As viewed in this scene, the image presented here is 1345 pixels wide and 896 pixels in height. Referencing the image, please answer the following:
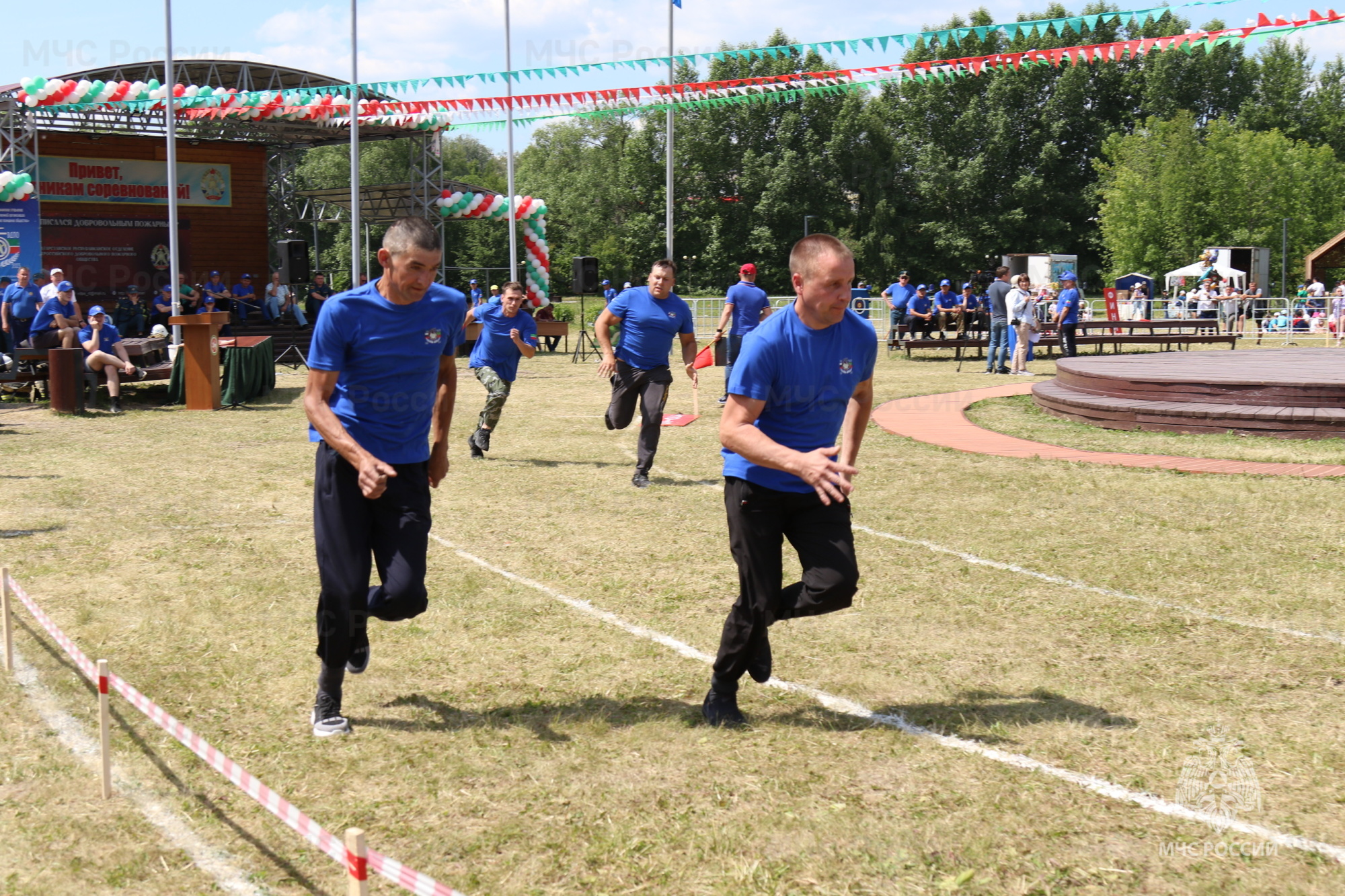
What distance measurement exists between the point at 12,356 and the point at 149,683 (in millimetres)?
14565

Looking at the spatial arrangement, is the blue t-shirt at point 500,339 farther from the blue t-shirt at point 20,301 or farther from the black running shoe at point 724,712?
the blue t-shirt at point 20,301

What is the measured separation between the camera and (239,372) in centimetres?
1839

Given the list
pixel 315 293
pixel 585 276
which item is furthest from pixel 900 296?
pixel 315 293

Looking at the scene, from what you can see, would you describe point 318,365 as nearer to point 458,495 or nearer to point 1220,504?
point 458,495

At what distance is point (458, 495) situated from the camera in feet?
34.8

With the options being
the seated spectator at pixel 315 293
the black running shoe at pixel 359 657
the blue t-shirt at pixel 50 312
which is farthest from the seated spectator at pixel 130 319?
the black running shoe at pixel 359 657

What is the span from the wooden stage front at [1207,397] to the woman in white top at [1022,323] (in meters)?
4.96

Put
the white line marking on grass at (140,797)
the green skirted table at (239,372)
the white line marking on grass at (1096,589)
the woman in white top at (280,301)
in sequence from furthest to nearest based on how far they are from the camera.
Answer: the woman in white top at (280,301) → the green skirted table at (239,372) → the white line marking on grass at (1096,589) → the white line marking on grass at (140,797)

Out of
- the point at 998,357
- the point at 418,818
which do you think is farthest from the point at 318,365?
the point at 998,357

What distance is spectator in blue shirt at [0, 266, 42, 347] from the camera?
1938cm

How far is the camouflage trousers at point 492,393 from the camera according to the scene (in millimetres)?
12516

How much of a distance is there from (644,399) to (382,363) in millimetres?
5883

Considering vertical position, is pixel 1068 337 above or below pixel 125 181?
below

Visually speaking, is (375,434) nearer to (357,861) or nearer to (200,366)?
(357,861)
